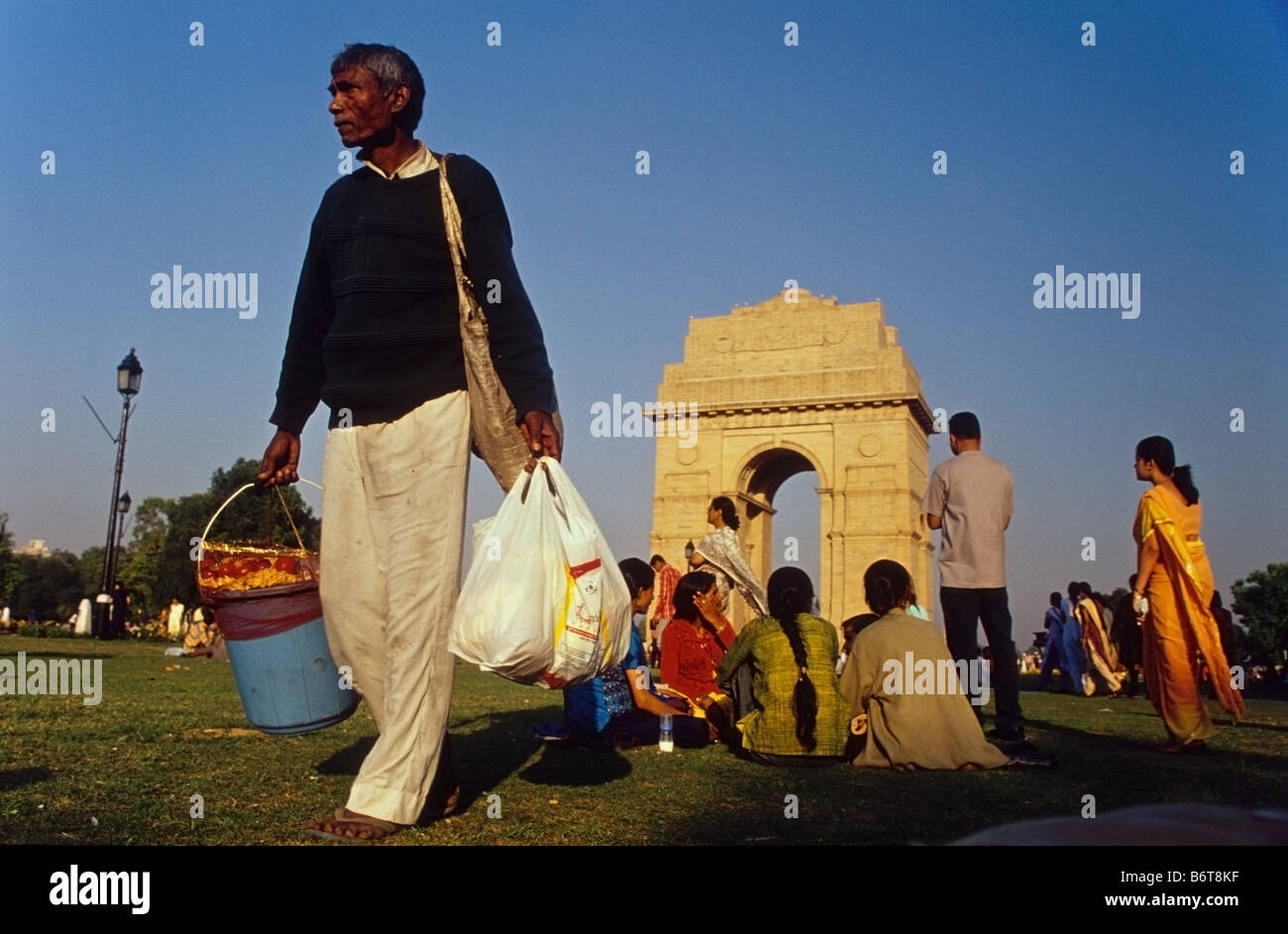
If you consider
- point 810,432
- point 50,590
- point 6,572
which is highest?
point 810,432

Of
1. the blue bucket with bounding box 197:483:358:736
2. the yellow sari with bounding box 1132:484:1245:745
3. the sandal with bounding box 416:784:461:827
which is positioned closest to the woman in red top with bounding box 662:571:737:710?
the yellow sari with bounding box 1132:484:1245:745

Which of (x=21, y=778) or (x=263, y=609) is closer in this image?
(x=263, y=609)

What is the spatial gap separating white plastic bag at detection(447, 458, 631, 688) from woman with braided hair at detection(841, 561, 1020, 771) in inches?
95.6

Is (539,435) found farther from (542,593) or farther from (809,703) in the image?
(809,703)

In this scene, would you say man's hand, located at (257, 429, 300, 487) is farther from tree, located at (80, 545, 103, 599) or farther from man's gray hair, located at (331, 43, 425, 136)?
tree, located at (80, 545, 103, 599)

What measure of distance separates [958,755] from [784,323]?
27.2 metres

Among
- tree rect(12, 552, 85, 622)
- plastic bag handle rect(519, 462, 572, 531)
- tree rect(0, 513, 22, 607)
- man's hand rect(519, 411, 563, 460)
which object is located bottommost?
tree rect(12, 552, 85, 622)

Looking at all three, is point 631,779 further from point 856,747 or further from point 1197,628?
point 1197,628

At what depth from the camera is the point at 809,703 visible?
5285mm

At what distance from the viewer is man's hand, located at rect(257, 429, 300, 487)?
3662mm

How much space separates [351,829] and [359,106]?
7.29 feet

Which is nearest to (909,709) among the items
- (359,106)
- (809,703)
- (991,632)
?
(809,703)

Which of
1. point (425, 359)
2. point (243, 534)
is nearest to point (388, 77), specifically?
point (425, 359)

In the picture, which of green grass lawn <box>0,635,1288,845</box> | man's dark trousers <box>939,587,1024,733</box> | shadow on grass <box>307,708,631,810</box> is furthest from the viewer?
man's dark trousers <box>939,587,1024,733</box>
